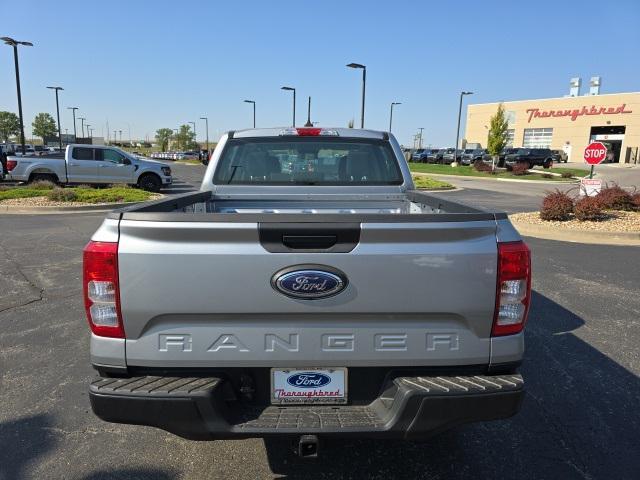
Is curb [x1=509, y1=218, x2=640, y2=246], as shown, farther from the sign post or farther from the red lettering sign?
the red lettering sign

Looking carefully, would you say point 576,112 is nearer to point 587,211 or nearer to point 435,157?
point 435,157

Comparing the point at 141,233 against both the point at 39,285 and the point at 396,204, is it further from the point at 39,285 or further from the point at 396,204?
the point at 39,285

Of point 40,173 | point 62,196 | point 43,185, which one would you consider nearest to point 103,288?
point 62,196

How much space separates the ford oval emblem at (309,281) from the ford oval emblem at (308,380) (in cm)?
40

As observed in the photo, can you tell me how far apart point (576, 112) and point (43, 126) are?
9134cm

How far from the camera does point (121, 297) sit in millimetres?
2148

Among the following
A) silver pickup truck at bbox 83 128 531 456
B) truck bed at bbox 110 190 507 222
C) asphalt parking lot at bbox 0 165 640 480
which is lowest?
asphalt parking lot at bbox 0 165 640 480

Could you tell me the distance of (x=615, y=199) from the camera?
1195 cm

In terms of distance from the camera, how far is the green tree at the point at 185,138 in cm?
11175

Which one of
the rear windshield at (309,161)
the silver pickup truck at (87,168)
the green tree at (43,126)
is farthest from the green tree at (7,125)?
the rear windshield at (309,161)

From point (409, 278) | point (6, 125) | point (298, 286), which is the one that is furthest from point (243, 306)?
point (6, 125)

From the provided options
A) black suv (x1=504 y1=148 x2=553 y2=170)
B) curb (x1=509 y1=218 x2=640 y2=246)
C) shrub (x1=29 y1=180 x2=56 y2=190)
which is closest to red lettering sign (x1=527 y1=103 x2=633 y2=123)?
black suv (x1=504 y1=148 x2=553 y2=170)

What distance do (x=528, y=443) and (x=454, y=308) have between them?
1547mm

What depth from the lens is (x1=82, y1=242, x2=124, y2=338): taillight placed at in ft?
6.98
